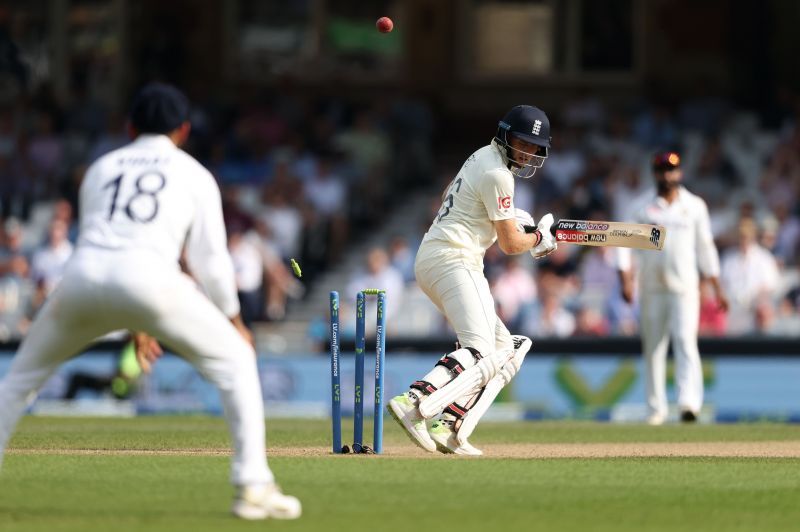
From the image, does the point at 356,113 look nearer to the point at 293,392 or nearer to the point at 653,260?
the point at 293,392

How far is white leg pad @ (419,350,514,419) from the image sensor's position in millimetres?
8680

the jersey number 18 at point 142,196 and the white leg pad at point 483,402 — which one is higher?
the jersey number 18 at point 142,196

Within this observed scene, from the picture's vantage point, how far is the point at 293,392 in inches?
637

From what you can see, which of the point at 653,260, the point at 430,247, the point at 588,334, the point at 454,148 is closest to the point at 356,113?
the point at 454,148

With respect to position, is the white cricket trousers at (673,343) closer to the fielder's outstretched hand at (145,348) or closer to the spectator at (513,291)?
the spectator at (513,291)

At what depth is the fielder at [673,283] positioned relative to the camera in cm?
1294

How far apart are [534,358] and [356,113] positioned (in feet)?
24.8

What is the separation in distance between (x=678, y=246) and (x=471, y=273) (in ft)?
14.8

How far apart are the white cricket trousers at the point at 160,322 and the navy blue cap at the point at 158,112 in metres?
0.62

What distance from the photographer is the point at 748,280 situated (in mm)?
16750

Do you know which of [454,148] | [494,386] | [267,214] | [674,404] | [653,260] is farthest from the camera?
[454,148]

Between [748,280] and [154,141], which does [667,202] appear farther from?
[154,141]

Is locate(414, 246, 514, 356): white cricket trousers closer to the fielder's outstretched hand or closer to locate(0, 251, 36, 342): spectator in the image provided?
the fielder's outstretched hand

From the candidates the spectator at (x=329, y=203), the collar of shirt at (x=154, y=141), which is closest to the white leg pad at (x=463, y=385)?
the collar of shirt at (x=154, y=141)
